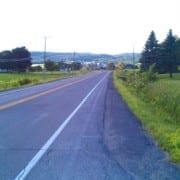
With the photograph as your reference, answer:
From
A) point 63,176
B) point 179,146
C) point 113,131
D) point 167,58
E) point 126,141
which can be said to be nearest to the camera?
point 63,176

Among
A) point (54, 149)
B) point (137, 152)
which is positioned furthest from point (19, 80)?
point (137, 152)

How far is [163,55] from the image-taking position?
102 m

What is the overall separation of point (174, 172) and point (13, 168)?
2831mm

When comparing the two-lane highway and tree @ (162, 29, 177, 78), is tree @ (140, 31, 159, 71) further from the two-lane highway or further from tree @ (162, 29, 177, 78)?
the two-lane highway

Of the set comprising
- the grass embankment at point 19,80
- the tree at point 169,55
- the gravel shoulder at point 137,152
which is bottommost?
the grass embankment at point 19,80

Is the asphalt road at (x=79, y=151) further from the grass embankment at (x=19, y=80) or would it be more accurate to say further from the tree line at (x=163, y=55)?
the tree line at (x=163, y=55)

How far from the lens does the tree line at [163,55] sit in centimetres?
10106

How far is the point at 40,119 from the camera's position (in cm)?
1625

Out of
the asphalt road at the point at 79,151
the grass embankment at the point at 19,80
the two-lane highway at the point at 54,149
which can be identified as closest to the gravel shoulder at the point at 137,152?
the asphalt road at the point at 79,151

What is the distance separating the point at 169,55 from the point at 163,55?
1.41m

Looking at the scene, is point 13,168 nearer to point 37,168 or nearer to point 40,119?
point 37,168

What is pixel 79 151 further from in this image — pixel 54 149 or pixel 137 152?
pixel 137 152

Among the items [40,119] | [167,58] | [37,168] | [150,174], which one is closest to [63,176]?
[37,168]

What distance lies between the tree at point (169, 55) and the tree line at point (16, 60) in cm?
5214
